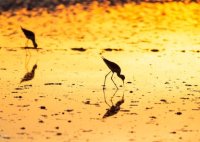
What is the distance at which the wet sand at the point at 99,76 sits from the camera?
Answer: 9.22 meters

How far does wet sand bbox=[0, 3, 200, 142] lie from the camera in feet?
30.2

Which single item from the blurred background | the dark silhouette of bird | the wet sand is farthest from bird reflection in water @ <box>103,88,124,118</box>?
the blurred background

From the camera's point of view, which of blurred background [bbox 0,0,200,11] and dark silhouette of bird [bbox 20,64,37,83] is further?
blurred background [bbox 0,0,200,11]

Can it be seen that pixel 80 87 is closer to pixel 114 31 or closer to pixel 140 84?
pixel 140 84

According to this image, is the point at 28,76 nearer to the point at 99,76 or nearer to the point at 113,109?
the point at 99,76

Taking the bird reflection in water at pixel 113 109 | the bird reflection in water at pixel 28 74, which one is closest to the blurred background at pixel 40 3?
the bird reflection in water at pixel 28 74

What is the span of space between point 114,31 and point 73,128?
1095 centimetres

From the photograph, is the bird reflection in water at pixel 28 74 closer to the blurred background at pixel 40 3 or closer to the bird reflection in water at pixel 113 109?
the bird reflection in water at pixel 113 109

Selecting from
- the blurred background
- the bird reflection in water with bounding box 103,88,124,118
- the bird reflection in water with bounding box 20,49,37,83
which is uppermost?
the bird reflection in water with bounding box 103,88,124,118

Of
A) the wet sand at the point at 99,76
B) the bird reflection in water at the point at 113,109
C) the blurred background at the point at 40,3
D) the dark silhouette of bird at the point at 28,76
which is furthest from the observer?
the blurred background at the point at 40,3

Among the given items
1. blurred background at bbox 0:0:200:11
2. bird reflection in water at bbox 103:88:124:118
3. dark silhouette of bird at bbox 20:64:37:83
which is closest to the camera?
bird reflection in water at bbox 103:88:124:118

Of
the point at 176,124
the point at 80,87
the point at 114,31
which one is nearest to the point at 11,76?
the point at 80,87

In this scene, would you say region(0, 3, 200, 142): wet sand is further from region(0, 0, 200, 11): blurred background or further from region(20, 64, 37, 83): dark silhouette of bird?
region(0, 0, 200, 11): blurred background

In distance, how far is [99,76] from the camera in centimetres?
1351
